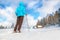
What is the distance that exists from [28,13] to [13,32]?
8.7 inches

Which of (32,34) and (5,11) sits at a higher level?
(5,11)

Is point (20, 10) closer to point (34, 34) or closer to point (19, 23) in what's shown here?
point (19, 23)

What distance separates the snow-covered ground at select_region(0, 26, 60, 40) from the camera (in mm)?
1482

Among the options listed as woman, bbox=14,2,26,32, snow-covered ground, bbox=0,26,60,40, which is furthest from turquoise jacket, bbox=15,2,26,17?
snow-covered ground, bbox=0,26,60,40

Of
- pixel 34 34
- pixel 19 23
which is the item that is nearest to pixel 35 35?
pixel 34 34

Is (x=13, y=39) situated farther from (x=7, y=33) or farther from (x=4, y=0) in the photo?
(x=4, y=0)

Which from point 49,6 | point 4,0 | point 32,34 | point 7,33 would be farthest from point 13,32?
point 49,6

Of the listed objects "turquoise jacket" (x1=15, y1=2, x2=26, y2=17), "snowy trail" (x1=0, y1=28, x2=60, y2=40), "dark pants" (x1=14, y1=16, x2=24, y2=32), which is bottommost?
"snowy trail" (x1=0, y1=28, x2=60, y2=40)

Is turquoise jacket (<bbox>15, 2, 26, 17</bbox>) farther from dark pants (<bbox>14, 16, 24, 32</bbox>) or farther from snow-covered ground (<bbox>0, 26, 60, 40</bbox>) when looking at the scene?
snow-covered ground (<bbox>0, 26, 60, 40</bbox>)

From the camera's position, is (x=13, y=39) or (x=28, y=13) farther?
(x=28, y=13)

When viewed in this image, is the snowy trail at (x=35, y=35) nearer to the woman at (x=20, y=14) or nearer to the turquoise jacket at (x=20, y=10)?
the woman at (x=20, y=14)

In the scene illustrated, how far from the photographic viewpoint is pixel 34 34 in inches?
60.9

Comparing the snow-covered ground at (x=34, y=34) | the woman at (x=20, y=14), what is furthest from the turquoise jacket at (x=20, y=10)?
the snow-covered ground at (x=34, y=34)

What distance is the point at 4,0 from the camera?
62.5 inches
